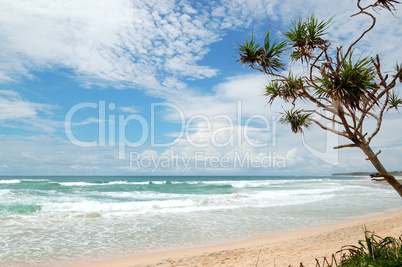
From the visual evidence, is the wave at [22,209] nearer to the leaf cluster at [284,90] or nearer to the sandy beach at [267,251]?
the sandy beach at [267,251]

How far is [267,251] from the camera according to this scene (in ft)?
21.0

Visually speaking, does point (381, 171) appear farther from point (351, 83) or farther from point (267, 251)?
point (267, 251)

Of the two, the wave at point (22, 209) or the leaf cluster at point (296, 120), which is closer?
the leaf cluster at point (296, 120)

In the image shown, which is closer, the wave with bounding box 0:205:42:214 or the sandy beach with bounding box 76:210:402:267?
the sandy beach with bounding box 76:210:402:267

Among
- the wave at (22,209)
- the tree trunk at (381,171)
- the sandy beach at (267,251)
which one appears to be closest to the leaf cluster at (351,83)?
the tree trunk at (381,171)

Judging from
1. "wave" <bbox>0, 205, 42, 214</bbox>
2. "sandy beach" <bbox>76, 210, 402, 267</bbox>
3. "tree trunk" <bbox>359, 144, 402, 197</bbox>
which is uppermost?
"tree trunk" <bbox>359, 144, 402, 197</bbox>

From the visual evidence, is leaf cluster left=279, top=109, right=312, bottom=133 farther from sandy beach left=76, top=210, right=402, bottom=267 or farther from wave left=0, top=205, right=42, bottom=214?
wave left=0, top=205, right=42, bottom=214

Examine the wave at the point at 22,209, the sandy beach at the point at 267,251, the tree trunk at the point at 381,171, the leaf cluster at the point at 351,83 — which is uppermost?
the leaf cluster at the point at 351,83

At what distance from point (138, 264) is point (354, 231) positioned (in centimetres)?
648

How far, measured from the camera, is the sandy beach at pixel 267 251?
568cm

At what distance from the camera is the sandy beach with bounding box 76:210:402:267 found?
5676 mm

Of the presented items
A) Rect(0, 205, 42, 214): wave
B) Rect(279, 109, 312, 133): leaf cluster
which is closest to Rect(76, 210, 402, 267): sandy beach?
Rect(279, 109, 312, 133): leaf cluster

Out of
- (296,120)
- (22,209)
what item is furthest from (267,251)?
(22,209)

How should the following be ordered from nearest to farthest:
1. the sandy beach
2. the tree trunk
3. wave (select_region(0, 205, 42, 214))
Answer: the tree trunk → the sandy beach → wave (select_region(0, 205, 42, 214))
